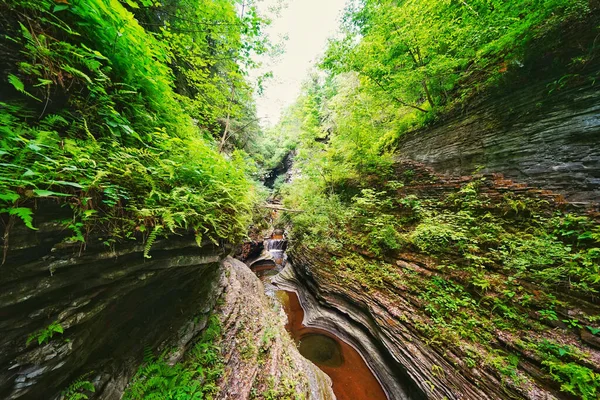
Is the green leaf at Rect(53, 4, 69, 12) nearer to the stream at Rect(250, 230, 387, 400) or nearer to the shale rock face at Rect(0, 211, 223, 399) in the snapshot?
the shale rock face at Rect(0, 211, 223, 399)

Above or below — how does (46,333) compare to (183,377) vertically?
above

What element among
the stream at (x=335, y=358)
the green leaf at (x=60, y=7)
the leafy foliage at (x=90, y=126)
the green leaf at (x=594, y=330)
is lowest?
the stream at (x=335, y=358)

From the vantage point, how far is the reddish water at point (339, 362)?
4125 mm

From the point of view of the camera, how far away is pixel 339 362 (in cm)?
480

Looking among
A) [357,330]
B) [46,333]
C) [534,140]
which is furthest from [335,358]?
[534,140]

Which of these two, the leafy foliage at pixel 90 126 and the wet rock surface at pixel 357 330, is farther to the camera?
the wet rock surface at pixel 357 330

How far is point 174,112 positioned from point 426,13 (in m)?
6.86

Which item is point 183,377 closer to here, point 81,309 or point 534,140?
point 81,309

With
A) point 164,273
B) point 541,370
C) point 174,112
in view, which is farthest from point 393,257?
point 174,112

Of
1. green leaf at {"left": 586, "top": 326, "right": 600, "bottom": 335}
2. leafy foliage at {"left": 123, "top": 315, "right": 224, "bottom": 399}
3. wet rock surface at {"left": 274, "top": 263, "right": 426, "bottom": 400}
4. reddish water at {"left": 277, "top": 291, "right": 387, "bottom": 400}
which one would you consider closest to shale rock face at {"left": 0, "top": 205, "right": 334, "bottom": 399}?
leafy foliage at {"left": 123, "top": 315, "right": 224, "bottom": 399}

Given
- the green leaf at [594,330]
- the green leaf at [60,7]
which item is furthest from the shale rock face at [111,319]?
→ the green leaf at [594,330]

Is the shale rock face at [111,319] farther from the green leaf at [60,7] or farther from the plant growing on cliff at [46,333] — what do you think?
the green leaf at [60,7]

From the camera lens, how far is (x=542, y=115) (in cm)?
404

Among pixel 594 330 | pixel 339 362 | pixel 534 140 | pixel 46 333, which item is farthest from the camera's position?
pixel 339 362
